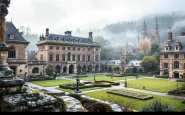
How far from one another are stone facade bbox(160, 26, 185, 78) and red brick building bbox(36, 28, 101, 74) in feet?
91.0

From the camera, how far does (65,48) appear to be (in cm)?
5925

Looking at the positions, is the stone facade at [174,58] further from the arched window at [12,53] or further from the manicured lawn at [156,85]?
the arched window at [12,53]

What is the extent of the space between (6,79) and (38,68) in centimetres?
4058

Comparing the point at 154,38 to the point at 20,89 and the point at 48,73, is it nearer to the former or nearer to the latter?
the point at 48,73

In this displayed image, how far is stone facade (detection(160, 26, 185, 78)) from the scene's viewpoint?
45.8 metres

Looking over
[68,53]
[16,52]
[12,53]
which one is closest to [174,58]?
[68,53]

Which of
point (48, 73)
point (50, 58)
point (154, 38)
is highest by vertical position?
point (154, 38)

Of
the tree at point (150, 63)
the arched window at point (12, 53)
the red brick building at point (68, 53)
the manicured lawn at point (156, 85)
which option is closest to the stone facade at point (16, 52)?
the arched window at point (12, 53)

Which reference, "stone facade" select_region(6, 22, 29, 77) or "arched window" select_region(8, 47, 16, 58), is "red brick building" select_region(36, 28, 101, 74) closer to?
"stone facade" select_region(6, 22, 29, 77)

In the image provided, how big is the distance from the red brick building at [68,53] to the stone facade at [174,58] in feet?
91.0

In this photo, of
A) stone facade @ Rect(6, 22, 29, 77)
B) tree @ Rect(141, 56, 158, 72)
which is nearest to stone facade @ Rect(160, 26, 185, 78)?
tree @ Rect(141, 56, 158, 72)

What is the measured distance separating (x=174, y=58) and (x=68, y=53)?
35242mm

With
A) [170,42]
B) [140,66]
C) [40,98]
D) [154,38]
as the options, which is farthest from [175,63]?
[154,38]

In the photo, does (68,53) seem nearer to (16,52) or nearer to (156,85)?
(16,52)
